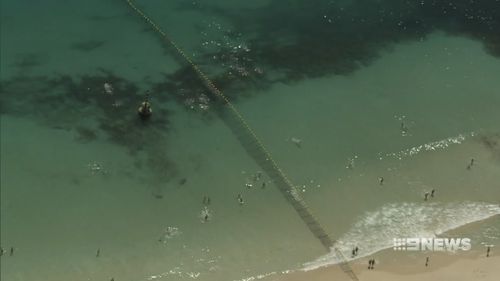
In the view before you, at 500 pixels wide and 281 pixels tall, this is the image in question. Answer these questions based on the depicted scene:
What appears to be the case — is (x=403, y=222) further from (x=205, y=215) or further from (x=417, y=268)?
(x=205, y=215)

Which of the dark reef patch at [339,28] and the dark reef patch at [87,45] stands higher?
the dark reef patch at [339,28]

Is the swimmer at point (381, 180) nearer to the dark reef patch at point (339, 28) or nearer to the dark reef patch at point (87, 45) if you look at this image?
the dark reef patch at point (339, 28)

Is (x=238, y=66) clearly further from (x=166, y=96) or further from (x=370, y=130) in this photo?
(x=370, y=130)

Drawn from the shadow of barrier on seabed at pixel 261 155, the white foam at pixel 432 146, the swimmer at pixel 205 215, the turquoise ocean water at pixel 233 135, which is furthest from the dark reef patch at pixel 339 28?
the swimmer at pixel 205 215

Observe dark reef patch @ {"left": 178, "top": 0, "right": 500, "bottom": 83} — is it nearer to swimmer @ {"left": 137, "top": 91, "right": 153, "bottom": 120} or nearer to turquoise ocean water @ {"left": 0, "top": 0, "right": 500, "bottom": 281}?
turquoise ocean water @ {"left": 0, "top": 0, "right": 500, "bottom": 281}

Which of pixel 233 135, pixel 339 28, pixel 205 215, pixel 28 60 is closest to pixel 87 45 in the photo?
pixel 28 60

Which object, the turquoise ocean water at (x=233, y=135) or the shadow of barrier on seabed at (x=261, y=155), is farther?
the shadow of barrier on seabed at (x=261, y=155)
